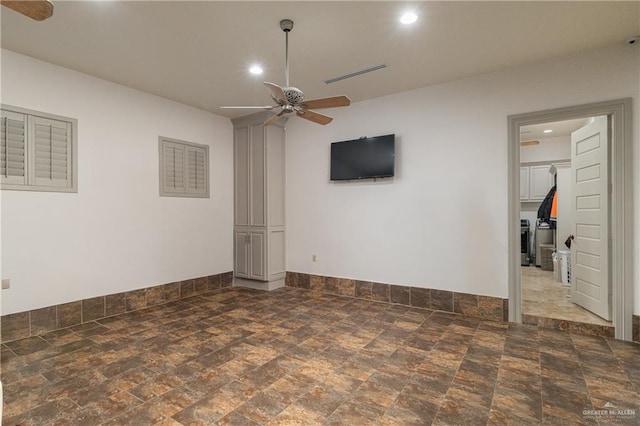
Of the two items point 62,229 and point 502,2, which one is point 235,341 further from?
point 502,2

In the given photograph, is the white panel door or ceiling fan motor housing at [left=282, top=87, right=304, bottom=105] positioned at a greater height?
ceiling fan motor housing at [left=282, top=87, right=304, bottom=105]

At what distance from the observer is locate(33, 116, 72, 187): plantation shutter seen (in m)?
3.51

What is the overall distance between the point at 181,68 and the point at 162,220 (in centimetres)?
215

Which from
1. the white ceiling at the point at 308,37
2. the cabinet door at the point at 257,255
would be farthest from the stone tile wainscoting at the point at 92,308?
the white ceiling at the point at 308,37

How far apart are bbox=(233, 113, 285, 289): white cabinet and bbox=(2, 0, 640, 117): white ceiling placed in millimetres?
1434

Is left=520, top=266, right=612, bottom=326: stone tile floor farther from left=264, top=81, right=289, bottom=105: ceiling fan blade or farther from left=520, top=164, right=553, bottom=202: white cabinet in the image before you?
left=264, top=81, right=289, bottom=105: ceiling fan blade

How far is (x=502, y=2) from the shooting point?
2561mm

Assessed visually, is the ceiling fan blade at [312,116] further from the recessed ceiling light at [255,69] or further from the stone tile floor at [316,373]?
the stone tile floor at [316,373]

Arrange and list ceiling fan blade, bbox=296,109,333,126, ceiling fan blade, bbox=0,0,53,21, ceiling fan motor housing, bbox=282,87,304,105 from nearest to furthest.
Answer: ceiling fan blade, bbox=0,0,53,21 → ceiling fan motor housing, bbox=282,87,304,105 → ceiling fan blade, bbox=296,109,333,126

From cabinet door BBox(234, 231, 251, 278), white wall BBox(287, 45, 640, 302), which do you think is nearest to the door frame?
white wall BBox(287, 45, 640, 302)

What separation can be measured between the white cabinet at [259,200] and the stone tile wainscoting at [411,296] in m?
0.58

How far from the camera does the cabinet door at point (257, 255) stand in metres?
5.34

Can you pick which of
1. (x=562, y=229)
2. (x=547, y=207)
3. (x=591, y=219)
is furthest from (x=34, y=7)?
(x=547, y=207)

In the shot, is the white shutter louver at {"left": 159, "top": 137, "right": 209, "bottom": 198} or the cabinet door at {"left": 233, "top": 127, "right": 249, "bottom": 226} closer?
the white shutter louver at {"left": 159, "top": 137, "right": 209, "bottom": 198}
